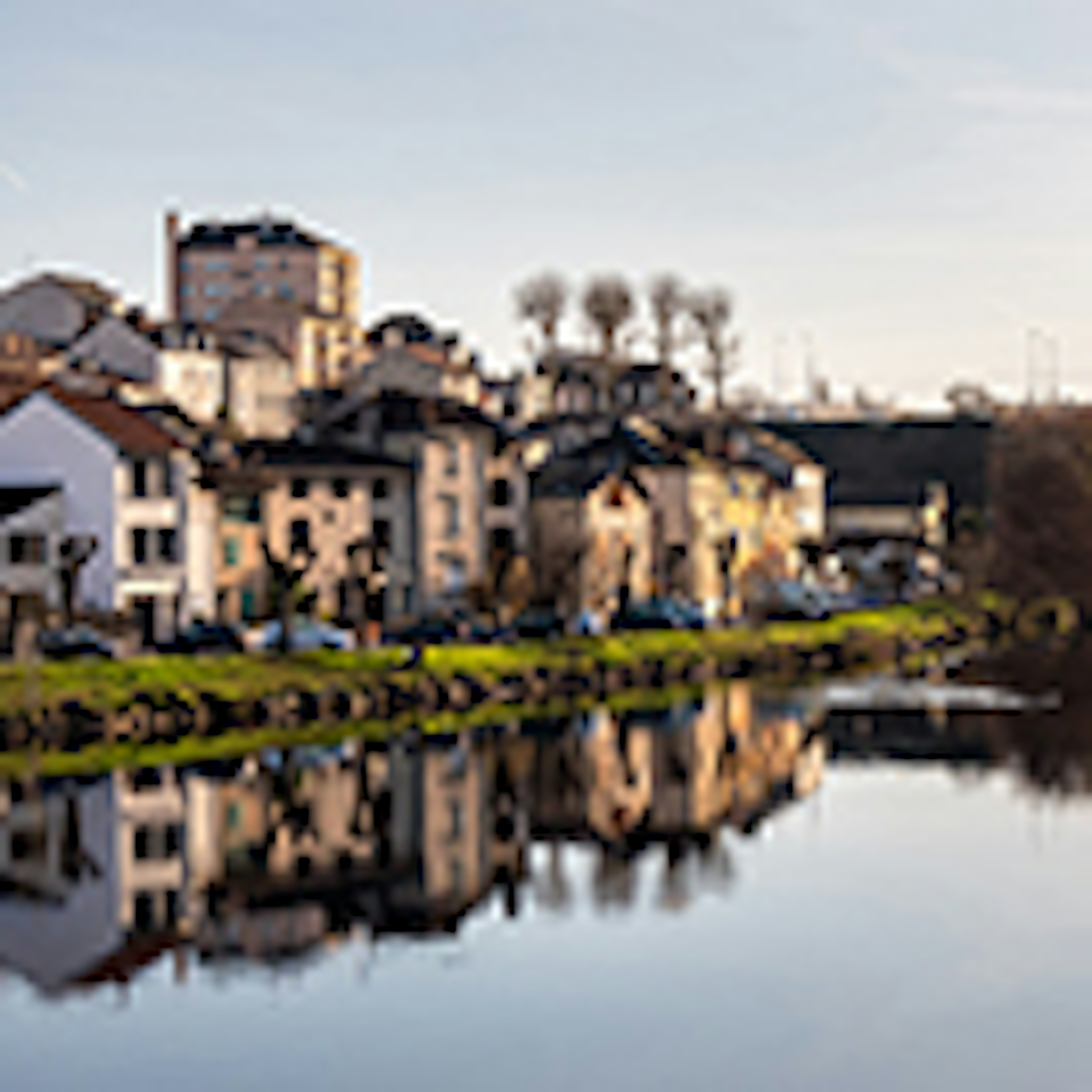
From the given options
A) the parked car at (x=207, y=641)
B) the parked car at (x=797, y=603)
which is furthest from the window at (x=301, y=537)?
the parked car at (x=797, y=603)

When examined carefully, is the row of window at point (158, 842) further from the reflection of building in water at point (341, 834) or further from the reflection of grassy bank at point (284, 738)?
the reflection of grassy bank at point (284, 738)

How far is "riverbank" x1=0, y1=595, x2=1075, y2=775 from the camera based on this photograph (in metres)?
59.0

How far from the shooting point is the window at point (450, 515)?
9275 centimetres

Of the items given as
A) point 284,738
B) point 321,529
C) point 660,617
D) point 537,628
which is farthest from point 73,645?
point 660,617

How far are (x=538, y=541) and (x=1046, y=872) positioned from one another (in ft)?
187

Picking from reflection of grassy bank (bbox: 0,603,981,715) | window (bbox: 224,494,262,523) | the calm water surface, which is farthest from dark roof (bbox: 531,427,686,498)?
the calm water surface

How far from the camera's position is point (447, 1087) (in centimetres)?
2838

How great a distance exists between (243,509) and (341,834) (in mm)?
35929

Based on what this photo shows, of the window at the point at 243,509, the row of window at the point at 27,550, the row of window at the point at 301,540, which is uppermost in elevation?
Result: the window at the point at 243,509

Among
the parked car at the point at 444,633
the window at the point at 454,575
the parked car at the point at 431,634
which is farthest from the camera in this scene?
the window at the point at 454,575

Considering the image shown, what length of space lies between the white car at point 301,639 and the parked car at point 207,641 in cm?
48

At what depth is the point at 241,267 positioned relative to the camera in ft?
474

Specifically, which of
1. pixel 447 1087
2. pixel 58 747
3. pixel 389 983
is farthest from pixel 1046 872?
pixel 58 747

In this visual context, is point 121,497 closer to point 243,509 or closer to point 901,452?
point 243,509
